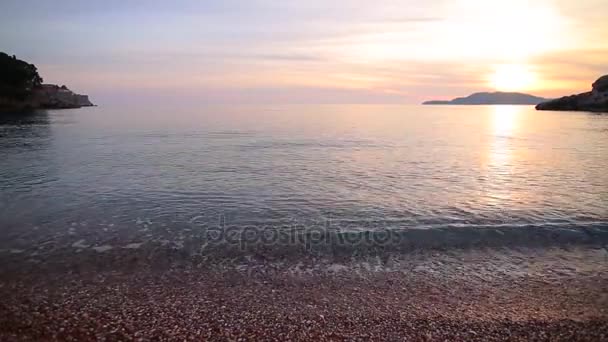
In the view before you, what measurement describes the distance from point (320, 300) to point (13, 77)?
161285 mm

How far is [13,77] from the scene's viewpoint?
5197 inches

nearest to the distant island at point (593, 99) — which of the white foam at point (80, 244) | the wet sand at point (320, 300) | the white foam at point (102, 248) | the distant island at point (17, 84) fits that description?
the wet sand at point (320, 300)

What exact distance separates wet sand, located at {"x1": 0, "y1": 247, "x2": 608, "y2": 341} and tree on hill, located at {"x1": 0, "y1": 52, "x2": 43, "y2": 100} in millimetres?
154169

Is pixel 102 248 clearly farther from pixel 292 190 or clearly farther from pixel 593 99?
pixel 593 99

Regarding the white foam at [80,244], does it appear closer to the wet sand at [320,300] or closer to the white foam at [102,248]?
the white foam at [102,248]

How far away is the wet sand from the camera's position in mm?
8484

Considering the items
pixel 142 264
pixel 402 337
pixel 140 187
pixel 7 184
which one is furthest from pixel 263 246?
pixel 7 184

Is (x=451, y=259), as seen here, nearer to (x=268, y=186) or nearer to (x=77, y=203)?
(x=268, y=186)

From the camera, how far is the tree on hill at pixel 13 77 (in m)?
130

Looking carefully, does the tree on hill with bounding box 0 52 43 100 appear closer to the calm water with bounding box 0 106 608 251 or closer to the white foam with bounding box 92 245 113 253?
the calm water with bounding box 0 106 608 251

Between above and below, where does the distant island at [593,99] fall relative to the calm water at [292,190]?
above

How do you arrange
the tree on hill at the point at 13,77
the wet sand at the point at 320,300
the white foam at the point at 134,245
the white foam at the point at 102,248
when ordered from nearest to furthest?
the wet sand at the point at 320,300 → the white foam at the point at 102,248 → the white foam at the point at 134,245 → the tree on hill at the point at 13,77

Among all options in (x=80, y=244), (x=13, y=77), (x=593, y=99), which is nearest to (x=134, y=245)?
(x=80, y=244)

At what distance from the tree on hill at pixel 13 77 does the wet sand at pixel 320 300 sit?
15417 cm
